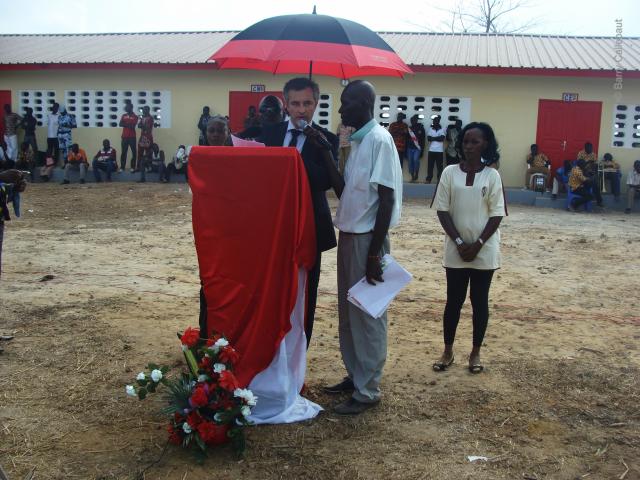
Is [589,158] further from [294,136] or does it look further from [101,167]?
[294,136]

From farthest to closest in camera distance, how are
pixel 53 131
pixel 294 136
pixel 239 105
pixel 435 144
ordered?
pixel 53 131
pixel 239 105
pixel 435 144
pixel 294 136

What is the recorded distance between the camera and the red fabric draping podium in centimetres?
326

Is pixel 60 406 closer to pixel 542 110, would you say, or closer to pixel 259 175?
pixel 259 175

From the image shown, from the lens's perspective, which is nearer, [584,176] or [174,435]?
[174,435]

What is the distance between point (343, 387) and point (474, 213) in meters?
1.34

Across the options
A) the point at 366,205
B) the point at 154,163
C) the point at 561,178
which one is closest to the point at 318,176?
the point at 366,205

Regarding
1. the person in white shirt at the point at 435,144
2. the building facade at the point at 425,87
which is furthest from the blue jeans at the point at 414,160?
the building facade at the point at 425,87

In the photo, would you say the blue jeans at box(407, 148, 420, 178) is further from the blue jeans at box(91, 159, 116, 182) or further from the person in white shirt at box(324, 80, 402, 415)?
the person in white shirt at box(324, 80, 402, 415)

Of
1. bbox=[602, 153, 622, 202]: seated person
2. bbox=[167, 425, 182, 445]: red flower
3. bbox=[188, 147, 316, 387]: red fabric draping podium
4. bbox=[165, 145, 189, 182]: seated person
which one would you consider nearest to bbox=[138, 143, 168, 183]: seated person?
bbox=[165, 145, 189, 182]: seated person

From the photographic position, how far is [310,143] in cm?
347

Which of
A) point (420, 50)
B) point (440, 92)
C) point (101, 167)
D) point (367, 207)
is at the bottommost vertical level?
point (101, 167)

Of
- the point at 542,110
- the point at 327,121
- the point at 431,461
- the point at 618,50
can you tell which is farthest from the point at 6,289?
the point at 618,50

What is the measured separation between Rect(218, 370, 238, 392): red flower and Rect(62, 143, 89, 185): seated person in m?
14.2

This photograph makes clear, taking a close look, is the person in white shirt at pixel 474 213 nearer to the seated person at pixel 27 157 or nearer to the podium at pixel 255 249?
the podium at pixel 255 249
